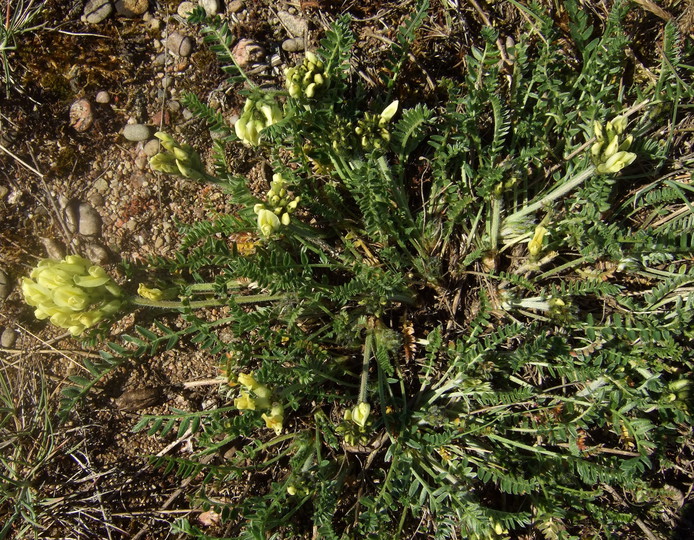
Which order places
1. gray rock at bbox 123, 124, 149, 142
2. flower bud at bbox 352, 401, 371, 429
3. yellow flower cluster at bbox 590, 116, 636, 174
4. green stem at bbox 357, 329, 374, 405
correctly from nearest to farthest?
yellow flower cluster at bbox 590, 116, 636, 174, flower bud at bbox 352, 401, 371, 429, green stem at bbox 357, 329, 374, 405, gray rock at bbox 123, 124, 149, 142

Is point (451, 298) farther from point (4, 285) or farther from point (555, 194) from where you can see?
point (4, 285)

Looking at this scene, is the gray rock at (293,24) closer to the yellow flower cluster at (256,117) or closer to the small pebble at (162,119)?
the small pebble at (162,119)

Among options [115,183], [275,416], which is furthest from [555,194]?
[115,183]

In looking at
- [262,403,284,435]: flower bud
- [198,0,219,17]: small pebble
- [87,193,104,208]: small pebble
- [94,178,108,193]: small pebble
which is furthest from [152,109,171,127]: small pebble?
[262,403,284,435]: flower bud

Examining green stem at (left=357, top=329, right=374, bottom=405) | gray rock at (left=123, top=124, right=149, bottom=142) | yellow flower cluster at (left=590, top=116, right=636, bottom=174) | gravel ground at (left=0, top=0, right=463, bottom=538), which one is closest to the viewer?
yellow flower cluster at (left=590, top=116, right=636, bottom=174)

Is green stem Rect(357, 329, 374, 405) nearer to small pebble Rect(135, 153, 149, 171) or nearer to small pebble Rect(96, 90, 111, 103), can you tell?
small pebble Rect(135, 153, 149, 171)

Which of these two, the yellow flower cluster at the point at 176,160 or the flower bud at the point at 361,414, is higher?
the yellow flower cluster at the point at 176,160

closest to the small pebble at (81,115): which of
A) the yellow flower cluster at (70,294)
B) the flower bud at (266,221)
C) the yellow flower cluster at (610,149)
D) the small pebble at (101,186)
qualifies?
the small pebble at (101,186)
